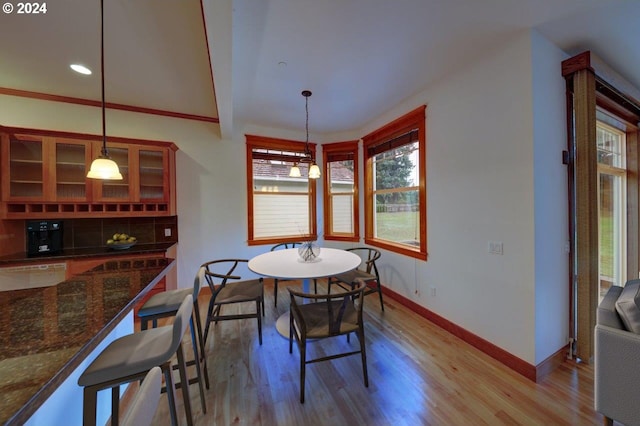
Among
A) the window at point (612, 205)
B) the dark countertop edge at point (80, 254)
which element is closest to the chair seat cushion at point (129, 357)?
the dark countertop edge at point (80, 254)

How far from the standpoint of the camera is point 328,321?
179 centimetres

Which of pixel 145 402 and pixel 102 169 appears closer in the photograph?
pixel 145 402

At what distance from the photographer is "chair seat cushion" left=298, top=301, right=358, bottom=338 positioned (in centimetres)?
169

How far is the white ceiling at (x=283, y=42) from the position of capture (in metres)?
1.57

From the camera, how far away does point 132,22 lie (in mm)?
1713

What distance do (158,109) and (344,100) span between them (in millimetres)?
2593

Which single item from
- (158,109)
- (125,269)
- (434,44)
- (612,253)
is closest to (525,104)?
(434,44)

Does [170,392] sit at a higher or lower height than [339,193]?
lower

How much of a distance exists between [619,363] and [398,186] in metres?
2.45

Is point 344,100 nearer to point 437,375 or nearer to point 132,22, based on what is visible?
point 132,22

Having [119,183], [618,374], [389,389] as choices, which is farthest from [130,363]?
[119,183]

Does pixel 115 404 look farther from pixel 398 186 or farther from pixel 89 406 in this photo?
pixel 398 186

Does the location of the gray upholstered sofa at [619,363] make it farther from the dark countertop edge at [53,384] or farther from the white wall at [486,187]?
the dark countertop edge at [53,384]

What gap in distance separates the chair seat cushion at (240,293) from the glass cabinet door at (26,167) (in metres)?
2.45
